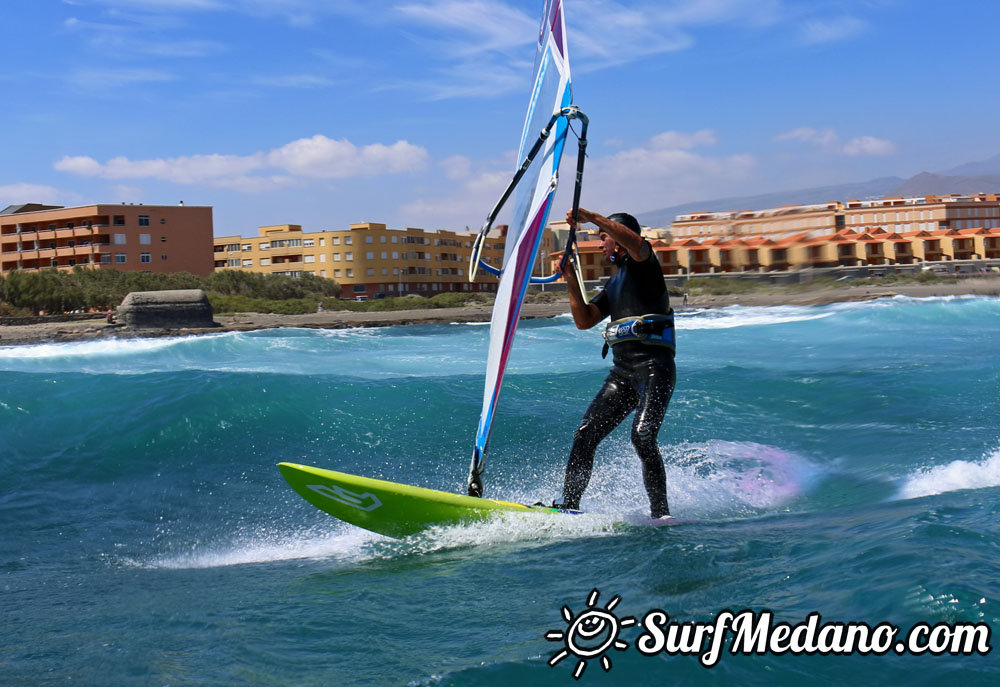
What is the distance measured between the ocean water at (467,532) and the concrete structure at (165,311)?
20.7 metres

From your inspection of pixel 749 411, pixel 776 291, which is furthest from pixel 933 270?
pixel 749 411

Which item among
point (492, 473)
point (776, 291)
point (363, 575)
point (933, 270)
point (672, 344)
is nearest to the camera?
point (363, 575)

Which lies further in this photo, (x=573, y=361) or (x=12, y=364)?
(x=12, y=364)

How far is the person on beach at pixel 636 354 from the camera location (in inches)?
167

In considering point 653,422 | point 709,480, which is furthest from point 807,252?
point 653,422

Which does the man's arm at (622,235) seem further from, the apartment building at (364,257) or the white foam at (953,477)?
the apartment building at (364,257)

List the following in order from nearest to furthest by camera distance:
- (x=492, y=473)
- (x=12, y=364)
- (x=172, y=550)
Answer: (x=172, y=550), (x=492, y=473), (x=12, y=364)

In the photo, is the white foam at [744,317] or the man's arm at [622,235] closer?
the man's arm at [622,235]

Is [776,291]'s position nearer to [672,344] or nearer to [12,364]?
[672,344]

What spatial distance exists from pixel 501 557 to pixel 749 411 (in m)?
5.73

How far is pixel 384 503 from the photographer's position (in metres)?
4.15

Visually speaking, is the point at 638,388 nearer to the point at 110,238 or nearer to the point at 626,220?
the point at 626,220

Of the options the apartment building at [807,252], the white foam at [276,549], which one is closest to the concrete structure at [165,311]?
the apartment building at [807,252]

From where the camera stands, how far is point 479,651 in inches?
107
